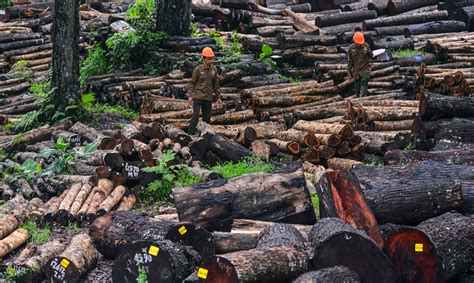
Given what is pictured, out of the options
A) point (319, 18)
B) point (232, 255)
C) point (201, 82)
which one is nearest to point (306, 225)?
point (232, 255)

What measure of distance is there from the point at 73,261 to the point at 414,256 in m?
3.85

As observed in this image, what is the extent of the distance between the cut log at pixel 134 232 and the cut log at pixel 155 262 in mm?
424

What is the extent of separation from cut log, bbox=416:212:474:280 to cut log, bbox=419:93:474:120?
232 inches

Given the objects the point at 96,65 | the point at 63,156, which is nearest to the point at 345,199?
the point at 63,156

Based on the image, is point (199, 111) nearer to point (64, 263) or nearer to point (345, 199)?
point (345, 199)

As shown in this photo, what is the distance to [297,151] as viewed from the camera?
49.3 feet

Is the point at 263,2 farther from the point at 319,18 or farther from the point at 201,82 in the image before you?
the point at 201,82

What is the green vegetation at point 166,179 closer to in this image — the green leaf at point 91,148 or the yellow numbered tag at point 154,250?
the green leaf at point 91,148

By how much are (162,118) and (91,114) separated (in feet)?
6.37

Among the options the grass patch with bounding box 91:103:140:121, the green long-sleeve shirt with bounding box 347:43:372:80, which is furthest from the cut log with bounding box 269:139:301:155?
the green long-sleeve shirt with bounding box 347:43:372:80

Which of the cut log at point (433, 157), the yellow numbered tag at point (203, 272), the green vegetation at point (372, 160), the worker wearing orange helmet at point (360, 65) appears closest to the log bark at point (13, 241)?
the yellow numbered tag at point (203, 272)

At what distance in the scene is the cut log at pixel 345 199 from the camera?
9.80 m

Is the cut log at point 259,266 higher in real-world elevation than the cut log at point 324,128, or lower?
higher

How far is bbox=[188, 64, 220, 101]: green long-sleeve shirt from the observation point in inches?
666
